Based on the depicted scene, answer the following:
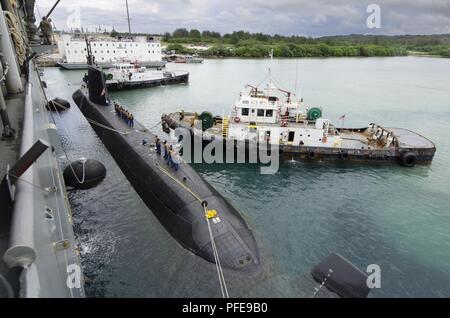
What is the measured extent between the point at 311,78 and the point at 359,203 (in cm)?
5636

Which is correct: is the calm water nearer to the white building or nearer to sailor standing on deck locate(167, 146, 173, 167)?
sailor standing on deck locate(167, 146, 173, 167)

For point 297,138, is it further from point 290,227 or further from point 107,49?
point 107,49

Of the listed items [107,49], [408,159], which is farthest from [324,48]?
[408,159]

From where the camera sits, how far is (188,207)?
12625 millimetres

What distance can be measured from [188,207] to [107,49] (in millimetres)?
72534

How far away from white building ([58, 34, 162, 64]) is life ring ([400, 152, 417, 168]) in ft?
212

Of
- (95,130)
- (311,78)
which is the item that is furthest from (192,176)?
(311,78)

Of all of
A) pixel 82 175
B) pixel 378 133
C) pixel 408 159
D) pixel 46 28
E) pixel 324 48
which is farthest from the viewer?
pixel 324 48

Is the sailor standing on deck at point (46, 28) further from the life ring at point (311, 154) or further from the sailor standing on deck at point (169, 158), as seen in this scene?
the life ring at point (311, 154)

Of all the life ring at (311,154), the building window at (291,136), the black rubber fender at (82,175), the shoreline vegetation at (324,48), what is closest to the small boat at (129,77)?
the black rubber fender at (82,175)

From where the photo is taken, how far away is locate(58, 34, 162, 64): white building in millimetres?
72188

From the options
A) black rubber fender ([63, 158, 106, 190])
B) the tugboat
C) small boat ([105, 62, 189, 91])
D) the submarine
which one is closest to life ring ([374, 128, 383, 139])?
the tugboat
